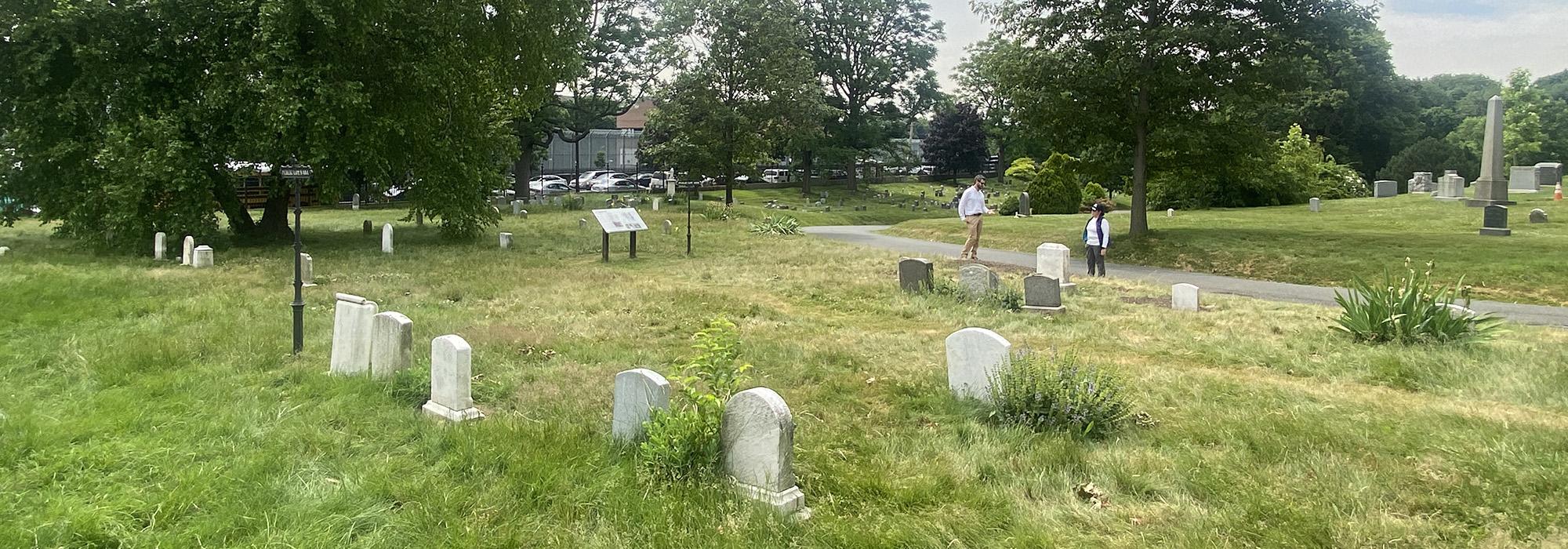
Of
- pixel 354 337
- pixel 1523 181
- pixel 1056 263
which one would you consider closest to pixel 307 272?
pixel 354 337

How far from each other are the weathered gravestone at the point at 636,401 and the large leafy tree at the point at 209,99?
1542 cm

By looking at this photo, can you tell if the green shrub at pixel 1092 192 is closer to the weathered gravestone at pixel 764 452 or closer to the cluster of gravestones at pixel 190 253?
the cluster of gravestones at pixel 190 253

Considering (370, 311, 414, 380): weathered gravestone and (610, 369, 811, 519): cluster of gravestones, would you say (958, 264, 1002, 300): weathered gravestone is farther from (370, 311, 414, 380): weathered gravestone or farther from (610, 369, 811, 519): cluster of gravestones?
(610, 369, 811, 519): cluster of gravestones

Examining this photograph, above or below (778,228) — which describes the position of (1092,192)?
above

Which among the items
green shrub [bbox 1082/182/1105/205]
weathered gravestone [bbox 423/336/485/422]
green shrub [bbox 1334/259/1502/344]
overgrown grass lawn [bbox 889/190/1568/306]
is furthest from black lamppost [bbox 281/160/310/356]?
green shrub [bbox 1082/182/1105/205]

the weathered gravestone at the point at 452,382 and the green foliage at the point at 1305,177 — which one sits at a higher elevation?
the green foliage at the point at 1305,177

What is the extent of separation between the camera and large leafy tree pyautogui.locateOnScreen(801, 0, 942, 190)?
5366 centimetres

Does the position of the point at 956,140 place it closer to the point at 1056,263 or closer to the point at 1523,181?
the point at 1523,181

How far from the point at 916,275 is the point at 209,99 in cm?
1456

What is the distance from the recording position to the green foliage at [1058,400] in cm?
581

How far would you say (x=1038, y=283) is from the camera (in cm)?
1158

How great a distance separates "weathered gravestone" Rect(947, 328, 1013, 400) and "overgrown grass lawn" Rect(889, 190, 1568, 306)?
40.8 ft

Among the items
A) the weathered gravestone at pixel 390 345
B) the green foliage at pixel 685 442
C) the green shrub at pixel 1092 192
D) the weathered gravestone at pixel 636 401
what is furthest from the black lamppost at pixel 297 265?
the green shrub at pixel 1092 192

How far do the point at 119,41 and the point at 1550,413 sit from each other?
23.4 meters
